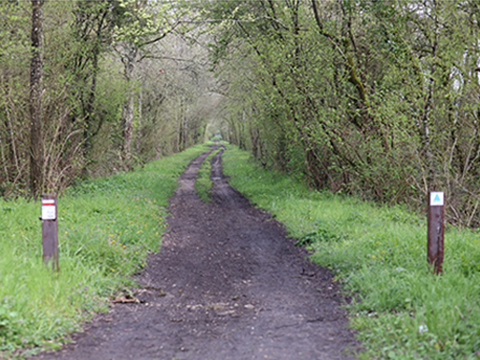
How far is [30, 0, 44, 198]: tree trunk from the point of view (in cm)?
933

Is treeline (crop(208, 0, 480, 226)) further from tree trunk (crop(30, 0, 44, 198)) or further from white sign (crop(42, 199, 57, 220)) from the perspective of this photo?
white sign (crop(42, 199, 57, 220))

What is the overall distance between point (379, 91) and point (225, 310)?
6.60 metres

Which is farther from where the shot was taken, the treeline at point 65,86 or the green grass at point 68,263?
the treeline at point 65,86

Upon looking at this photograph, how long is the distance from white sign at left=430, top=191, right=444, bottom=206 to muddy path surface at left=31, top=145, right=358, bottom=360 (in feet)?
5.61

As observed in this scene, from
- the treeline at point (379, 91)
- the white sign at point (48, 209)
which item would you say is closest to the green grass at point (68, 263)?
the white sign at point (48, 209)

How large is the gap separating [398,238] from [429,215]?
1592 mm

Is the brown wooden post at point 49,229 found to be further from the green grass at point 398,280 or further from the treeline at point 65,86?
the treeline at point 65,86

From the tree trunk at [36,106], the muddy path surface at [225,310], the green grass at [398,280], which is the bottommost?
the muddy path surface at [225,310]

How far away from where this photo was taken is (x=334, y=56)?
10.7 m

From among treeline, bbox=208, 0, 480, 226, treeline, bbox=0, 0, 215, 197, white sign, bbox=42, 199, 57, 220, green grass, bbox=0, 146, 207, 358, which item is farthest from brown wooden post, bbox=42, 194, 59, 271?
treeline, bbox=208, 0, 480, 226

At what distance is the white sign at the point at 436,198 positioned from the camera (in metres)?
5.02

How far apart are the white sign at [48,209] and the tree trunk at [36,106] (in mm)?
5077

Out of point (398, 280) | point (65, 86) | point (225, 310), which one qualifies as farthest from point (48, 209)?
point (65, 86)

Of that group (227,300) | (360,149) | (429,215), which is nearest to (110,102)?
(360,149)
